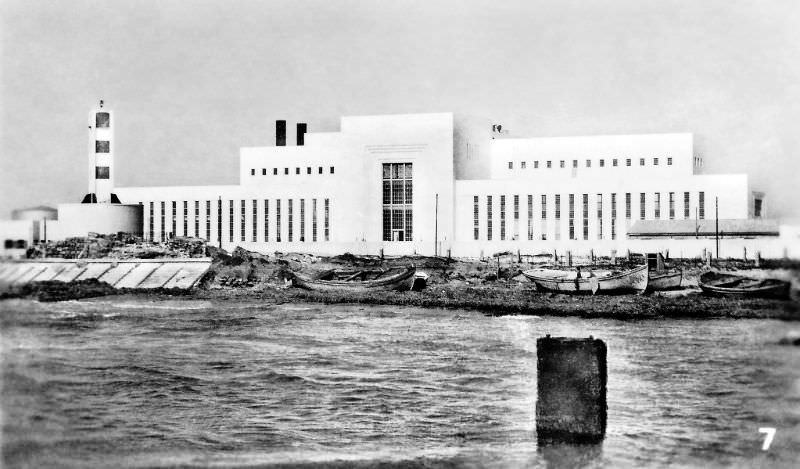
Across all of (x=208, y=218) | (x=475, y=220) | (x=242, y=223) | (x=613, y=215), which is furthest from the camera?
(x=475, y=220)

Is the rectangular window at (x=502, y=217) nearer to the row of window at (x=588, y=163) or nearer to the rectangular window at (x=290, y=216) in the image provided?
the row of window at (x=588, y=163)

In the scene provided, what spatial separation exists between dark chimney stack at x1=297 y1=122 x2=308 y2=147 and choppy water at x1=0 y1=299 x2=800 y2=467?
8.32 metres

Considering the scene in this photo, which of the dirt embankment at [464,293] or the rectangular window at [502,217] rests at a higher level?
the rectangular window at [502,217]

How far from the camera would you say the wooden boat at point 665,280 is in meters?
22.4

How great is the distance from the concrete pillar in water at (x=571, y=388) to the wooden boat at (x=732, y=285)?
7606 millimetres

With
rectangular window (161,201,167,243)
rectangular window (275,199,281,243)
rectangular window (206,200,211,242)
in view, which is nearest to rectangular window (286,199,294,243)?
rectangular window (275,199,281,243)

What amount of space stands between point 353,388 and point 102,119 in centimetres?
744

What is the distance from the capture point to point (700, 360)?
1747 cm

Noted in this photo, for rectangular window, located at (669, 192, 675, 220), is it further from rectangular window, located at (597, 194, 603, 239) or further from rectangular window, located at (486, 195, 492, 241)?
rectangular window, located at (486, 195, 492, 241)

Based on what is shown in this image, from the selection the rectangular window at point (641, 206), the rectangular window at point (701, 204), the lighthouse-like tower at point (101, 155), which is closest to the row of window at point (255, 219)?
the lighthouse-like tower at point (101, 155)

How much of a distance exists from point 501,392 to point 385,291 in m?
7.25

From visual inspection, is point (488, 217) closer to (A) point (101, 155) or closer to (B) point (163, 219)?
(B) point (163, 219)

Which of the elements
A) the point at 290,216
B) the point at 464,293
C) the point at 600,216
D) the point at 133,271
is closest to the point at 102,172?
the point at 133,271

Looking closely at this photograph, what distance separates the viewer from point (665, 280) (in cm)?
2269
